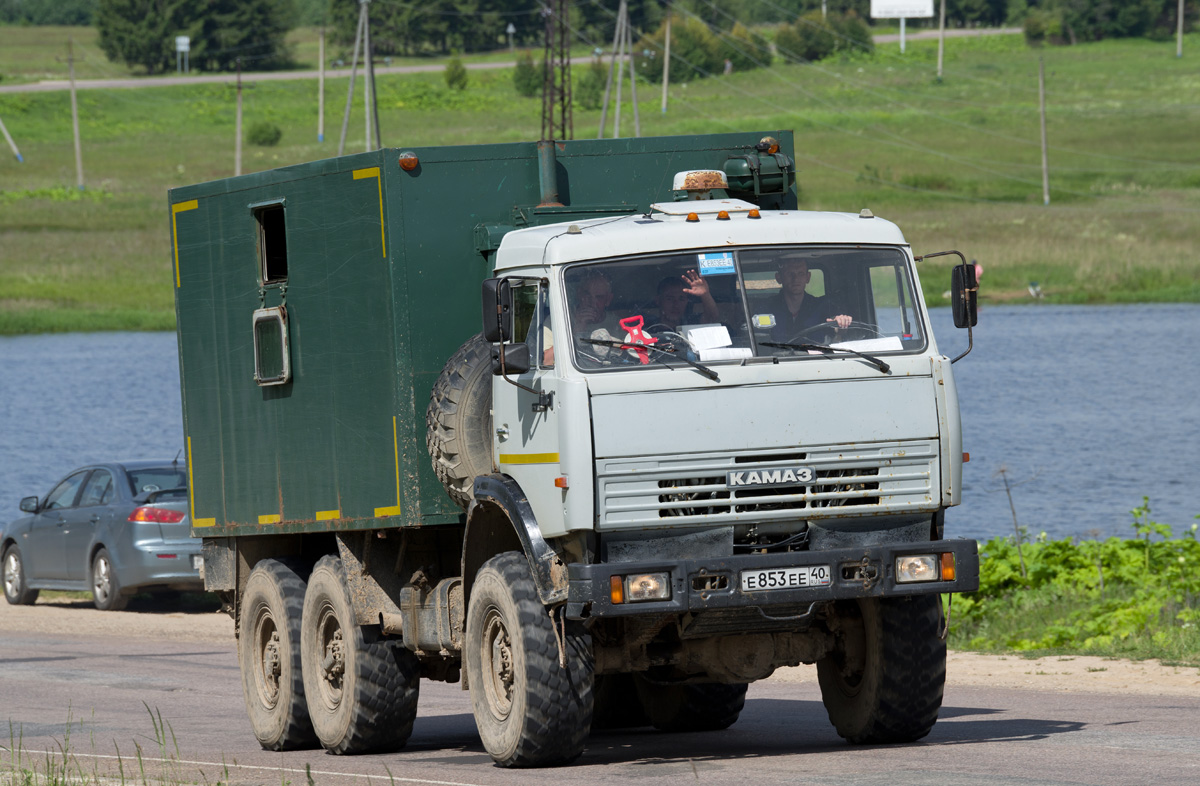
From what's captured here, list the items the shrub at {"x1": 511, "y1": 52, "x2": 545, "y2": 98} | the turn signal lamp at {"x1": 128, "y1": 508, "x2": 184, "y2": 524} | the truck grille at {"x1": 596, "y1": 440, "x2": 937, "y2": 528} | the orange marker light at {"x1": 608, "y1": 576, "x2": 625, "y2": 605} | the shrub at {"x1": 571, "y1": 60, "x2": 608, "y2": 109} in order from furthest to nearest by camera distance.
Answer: the shrub at {"x1": 511, "y1": 52, "x2": 545, "y2": 98} < the shrub at {"x1": 571, "y1": 60, "x2": 608, "y2": 109} < the turn signal lamp at {"x1": 128, "y1": 508, "x2": 184, "y2": 524} < the truck grille at {"x1": 596, "y1": 440, "x2": 937, "y2": 528} < the orange marker light at {"x1": 608, "y1": 576, "x2": 625, "y2": 605}

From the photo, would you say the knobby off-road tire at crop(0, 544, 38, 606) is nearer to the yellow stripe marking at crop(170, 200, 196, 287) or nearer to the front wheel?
the front wheel

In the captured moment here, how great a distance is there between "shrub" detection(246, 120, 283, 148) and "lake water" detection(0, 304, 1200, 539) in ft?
168

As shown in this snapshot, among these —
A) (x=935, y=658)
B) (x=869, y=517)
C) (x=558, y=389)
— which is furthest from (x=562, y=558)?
(x=935, y=658)

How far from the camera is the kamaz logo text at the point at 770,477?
356 inches

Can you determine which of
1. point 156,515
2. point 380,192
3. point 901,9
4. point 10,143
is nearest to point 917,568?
point 380,192

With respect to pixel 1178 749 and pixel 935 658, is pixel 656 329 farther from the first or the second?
pixel 1178 749

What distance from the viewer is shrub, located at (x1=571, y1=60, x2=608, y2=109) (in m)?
125

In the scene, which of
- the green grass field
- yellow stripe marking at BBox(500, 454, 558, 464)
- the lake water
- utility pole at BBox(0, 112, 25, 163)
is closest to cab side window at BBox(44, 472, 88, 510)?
the lake water

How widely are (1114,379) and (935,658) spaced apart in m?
35.0

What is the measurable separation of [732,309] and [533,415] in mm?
1149

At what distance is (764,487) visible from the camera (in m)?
9.06

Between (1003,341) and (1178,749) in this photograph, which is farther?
(1003,341)

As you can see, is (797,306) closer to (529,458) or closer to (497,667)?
(529,458)

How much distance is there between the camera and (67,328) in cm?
6475
